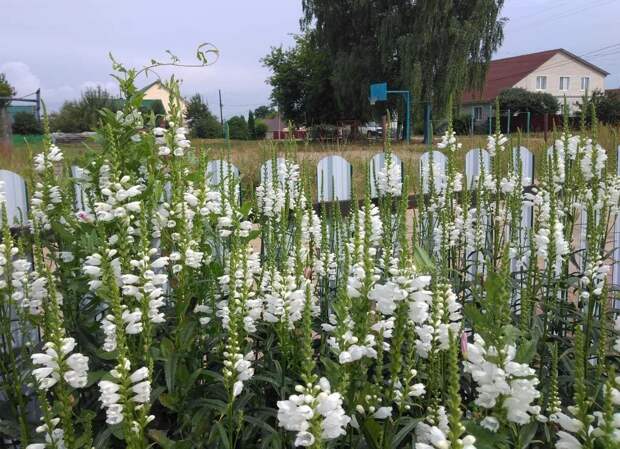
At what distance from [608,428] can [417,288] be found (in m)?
0.63

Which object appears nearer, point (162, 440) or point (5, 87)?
point (162, 440)

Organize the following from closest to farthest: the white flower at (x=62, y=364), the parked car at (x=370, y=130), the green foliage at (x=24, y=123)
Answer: the white flower at (x=62, y=364), the green foliage at (x=24, y=123), the parked car at (x=370, y=130)

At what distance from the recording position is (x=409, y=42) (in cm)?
2530

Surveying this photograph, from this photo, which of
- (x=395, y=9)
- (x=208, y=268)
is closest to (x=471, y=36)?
(x=395, y=9)

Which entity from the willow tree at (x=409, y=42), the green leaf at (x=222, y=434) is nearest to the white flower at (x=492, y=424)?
the green leaf at (x=222, y=434)

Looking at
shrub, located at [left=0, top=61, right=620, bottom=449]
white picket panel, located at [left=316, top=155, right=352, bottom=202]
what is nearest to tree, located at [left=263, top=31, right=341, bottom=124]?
white picket panel, located at [left=316, top=155, right=352, bottom=202]

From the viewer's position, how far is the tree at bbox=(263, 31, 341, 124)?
114 ft

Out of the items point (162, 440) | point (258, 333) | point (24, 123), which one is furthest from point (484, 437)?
point (24, 123)

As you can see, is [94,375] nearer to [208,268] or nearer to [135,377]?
[135,377]

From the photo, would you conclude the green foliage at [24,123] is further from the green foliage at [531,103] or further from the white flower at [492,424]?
the white flower at [492,424]

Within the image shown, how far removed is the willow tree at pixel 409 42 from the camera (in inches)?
992

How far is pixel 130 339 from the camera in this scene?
1.83 metres

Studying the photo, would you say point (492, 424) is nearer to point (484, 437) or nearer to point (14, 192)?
point (484, 437)

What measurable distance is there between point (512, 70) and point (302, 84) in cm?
2447
